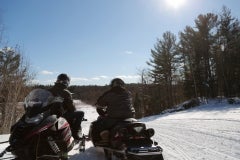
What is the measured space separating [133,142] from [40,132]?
156 centimetres

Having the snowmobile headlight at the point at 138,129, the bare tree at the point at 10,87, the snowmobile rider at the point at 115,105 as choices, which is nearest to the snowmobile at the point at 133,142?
the snowmobile headlight at the point at 138,129

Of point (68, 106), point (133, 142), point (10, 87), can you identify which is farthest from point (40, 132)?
point (10, 87)

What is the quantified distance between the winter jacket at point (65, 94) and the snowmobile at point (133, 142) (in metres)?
1.40

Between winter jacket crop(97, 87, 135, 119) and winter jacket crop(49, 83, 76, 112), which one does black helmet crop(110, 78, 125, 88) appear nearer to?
winter jacket crop(97, 87, 135, 119)

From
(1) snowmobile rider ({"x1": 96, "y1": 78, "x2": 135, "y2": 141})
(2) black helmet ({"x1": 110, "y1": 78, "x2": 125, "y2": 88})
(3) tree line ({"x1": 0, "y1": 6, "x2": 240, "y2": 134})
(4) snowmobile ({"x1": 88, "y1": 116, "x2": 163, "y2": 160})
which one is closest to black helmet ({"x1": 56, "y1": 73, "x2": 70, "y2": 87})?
(1) snowmobile rider ({"x1": 96, "y1": 78, "x2": 135, "y2": 141})

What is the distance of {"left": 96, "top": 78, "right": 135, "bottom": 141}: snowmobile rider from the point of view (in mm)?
5848

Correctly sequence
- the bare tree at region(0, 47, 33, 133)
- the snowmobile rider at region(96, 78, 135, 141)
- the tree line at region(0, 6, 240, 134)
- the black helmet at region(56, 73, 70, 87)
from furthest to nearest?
the tree line at region(0, 6, 240, 134) → the bare tree at region(0, 47, 33, 133) → the black helmet at region(56, 73, 70, 87) → the snowmobile rider at region(96, 78, 135, 141)

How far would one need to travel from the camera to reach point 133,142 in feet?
16.2

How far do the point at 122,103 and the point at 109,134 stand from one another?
688 mm

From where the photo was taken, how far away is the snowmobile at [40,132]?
14.0 ft

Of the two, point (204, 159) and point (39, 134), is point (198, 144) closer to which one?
point (204, 159)

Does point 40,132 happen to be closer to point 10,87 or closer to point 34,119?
point 34,119

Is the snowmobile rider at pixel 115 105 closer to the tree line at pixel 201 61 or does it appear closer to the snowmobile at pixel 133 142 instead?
the snowmobile at pixel 133 142

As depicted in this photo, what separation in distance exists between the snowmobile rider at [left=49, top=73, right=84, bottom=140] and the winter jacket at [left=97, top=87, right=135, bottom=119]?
76cm
